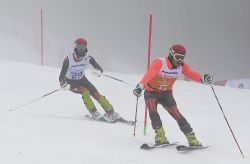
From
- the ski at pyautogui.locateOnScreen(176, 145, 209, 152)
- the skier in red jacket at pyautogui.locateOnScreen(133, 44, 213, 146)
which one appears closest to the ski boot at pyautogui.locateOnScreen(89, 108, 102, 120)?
the skier in red jacket at pyautogui.locateOnScreen(133, 44, 213, 146)

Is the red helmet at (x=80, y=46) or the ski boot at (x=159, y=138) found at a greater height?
the red helmet at (x=80, y=46)

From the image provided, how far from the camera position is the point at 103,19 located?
89.9 m

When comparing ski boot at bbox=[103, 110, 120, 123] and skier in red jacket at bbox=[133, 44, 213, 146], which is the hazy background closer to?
ski boot at bbox=[103, 110, 120, 123]

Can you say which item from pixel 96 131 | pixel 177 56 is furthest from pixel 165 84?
pixel 96 131

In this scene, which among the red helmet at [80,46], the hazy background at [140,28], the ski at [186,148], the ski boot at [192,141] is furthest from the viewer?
the hazy background at [140,28]

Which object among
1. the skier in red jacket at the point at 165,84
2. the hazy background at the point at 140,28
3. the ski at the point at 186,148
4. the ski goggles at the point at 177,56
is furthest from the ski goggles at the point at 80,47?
the hazy background at the point at 140,28

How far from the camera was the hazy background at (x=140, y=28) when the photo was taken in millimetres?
76188

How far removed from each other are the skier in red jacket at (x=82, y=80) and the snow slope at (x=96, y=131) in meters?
0.30

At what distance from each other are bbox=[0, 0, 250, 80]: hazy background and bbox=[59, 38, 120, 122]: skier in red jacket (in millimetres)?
61077

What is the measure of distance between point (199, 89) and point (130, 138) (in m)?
8.49

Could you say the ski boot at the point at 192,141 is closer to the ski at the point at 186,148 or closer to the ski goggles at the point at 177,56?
the ski at the point at 186,148

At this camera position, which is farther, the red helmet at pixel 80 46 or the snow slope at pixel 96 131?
the red helmet at pixel 80 46

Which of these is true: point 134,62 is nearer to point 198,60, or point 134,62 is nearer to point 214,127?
point 198,60

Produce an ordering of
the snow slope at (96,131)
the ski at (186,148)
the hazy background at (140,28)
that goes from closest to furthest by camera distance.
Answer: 1. the snow slope at (96,131)
2. the ski at (186,148)
3. the hazy background at (140,28)
